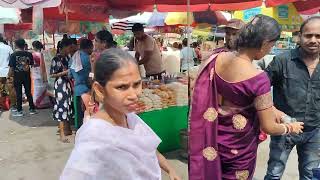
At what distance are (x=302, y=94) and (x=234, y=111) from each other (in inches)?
31.5

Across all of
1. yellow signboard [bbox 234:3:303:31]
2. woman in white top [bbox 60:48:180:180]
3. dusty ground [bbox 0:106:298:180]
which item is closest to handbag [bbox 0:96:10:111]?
dusty ground [bbox 0:106:298:180]

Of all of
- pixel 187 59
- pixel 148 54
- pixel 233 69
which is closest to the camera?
pixel 233 69

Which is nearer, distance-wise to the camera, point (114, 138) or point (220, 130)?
point (114, 138)

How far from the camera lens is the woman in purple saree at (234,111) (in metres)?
2.21

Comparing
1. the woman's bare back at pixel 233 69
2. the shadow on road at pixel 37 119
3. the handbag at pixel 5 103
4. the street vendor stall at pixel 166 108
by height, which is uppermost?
the woman's bare back at pixel 233 69

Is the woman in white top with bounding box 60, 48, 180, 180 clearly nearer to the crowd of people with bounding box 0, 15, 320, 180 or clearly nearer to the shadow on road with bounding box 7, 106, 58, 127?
the crowd of people with bounding box 0, 15, 320, 180

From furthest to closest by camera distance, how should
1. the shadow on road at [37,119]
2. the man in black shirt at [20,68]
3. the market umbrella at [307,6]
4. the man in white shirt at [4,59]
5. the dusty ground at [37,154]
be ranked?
the man in white shirt at [4,59], the man in black shirt at [20,68], the shadow on road at [37,119], the market umbrella at [307,6], the dusty ground at [37,154]

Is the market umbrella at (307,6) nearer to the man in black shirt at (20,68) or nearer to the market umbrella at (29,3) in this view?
the market umbrella at (29,3)

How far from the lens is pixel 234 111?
2326 millimetres

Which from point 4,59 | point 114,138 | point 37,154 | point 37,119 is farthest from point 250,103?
point 4,59

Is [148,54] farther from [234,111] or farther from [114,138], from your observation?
[114,138]

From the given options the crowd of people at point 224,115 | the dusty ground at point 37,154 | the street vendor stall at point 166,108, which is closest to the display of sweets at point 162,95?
the street vendor stall at point 166,108

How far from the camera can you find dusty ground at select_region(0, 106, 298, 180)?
4.56 m

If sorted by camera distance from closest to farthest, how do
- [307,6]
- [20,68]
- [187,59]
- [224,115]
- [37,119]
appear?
[224,115]
[187,59]
[307,6]
[37,119]
[20,68]
